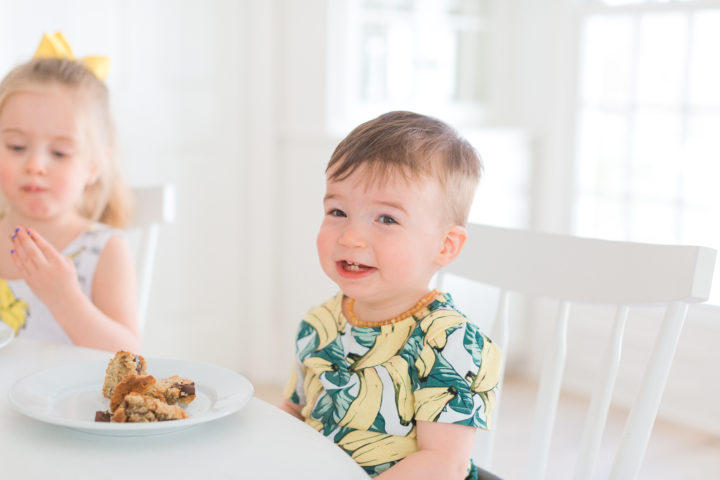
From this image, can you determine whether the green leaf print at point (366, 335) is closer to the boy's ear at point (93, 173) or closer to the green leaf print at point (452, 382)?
the green leaf print at point (452, 382)

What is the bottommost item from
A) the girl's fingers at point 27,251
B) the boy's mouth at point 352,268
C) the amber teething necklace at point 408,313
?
the amber teething necklace at point 408,313

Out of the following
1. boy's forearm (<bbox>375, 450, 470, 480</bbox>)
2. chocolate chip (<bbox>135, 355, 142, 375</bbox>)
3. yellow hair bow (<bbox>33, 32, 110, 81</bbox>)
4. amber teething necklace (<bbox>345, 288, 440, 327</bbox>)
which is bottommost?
boy's forearm (<bbox>375, 450, 470, 480</bbox>)

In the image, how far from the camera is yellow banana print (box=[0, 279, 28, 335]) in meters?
1.54

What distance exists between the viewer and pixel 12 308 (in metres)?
1.55

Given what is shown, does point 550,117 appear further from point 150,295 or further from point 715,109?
point 150,295

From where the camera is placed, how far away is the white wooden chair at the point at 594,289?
1.01 m

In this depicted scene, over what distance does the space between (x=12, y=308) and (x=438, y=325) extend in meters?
0.89

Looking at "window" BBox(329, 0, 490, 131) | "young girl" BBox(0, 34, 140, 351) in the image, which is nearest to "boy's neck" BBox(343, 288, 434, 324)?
"young girl" BBox(0, 34, 140, 351)

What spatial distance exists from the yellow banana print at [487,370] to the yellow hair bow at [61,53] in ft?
3.43

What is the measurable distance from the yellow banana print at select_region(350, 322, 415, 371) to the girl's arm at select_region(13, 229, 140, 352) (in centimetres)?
49

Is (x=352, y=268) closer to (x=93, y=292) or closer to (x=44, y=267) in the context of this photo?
(x=44, y=267)

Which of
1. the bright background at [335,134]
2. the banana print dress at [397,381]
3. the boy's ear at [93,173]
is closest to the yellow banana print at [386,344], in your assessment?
the banana print dress at [397,381]

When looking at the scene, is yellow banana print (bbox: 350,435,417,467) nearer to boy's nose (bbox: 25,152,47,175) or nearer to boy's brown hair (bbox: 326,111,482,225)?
boy's brown hair (bbox: 326,111,482,225)

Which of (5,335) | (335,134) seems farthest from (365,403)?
(335,134)
